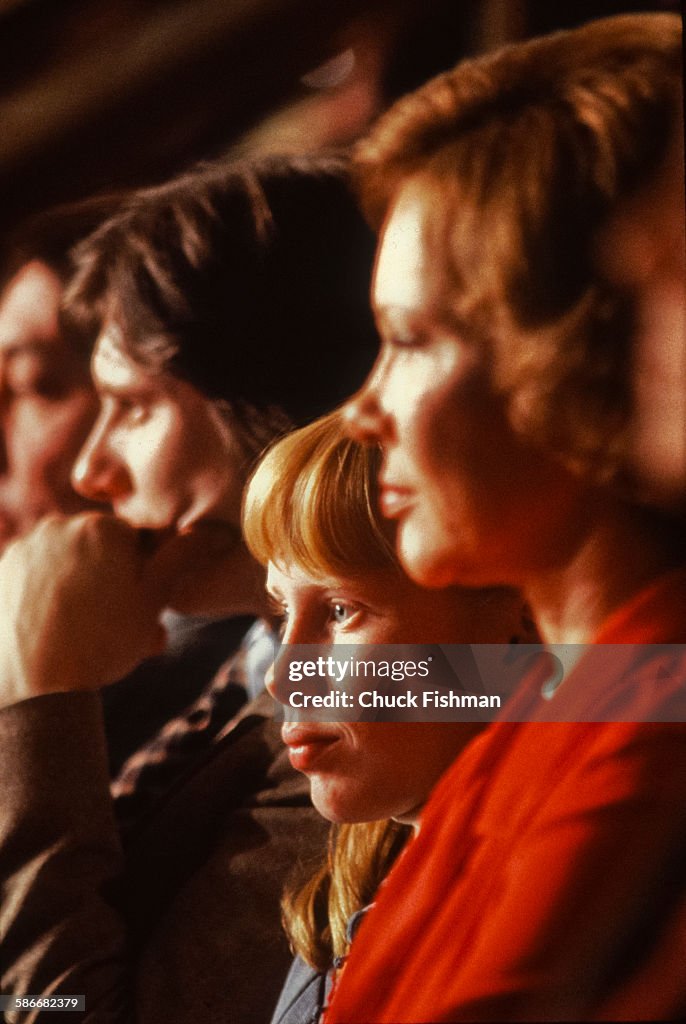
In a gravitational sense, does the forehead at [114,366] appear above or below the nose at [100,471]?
above

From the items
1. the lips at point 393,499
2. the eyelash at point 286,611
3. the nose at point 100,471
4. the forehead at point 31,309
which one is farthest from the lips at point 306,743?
the forehead at point 31,309

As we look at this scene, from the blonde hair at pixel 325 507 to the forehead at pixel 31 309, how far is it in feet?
1.31

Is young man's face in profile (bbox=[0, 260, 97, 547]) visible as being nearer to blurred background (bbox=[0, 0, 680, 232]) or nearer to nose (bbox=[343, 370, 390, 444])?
blurred background (bbox=[0, 0, 680, 232])

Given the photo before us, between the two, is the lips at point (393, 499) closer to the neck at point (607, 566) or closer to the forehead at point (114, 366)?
the neck at point (607, 566)

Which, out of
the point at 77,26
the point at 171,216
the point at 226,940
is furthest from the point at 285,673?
the point at 77,26

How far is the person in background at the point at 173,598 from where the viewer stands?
1.29 m

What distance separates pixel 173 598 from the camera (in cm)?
142

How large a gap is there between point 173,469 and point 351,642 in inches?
12.9

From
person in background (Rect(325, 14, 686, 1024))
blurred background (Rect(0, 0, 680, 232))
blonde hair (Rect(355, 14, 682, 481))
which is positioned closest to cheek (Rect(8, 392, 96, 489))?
blurred background (Rect(0, 0, 680, 232))

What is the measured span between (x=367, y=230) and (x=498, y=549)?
0.39m

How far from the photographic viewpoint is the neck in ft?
3.81

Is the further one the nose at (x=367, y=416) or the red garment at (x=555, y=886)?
the nose at (x=367, y=416)

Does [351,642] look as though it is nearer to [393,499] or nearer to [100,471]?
[393,499]

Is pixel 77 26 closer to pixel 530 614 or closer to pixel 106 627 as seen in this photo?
pixel 106 627
